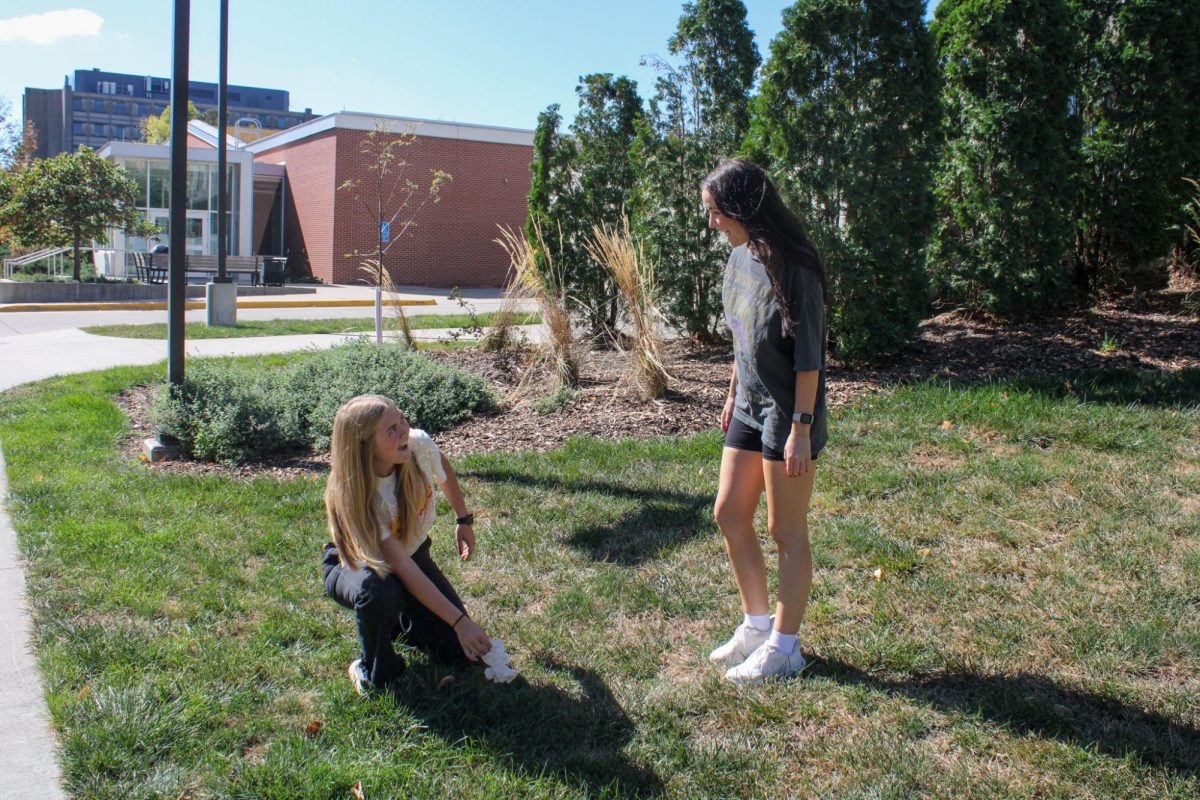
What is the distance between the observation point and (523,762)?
303cm

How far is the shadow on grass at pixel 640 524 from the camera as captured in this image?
4.74 m

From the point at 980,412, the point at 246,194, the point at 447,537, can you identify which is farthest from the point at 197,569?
the point at 246,194

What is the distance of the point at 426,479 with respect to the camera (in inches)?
146

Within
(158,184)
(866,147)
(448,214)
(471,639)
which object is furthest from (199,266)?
(471,639)

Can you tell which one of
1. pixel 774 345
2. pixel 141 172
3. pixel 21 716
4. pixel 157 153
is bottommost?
pixel 21 716

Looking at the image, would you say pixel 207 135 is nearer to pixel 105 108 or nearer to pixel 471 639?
pixel 471 639

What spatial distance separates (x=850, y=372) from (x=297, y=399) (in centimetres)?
421

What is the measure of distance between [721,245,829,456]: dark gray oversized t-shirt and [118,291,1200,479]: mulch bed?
3.34 metres

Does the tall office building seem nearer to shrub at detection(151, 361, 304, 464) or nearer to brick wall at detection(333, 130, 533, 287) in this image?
brick wall at detection(333, 130, 533, 287)

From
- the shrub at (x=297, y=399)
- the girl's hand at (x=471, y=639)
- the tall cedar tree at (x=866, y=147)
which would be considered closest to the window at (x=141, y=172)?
the shrub at (x=297, y=399)

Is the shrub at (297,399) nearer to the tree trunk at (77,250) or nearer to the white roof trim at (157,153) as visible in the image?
the tree trunk at (77,250)

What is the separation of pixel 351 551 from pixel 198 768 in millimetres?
798

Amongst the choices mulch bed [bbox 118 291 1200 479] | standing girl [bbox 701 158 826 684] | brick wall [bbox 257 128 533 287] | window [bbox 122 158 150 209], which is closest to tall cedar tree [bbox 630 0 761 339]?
mulch bed [bbox 118 291 1200 479]

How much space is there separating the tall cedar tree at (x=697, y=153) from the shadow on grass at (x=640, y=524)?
3.84 meters
